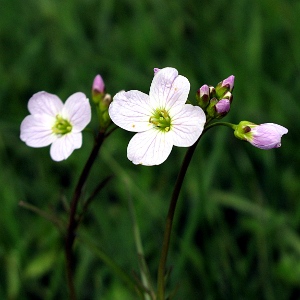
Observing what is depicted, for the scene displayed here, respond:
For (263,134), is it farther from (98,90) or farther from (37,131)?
(37,131)

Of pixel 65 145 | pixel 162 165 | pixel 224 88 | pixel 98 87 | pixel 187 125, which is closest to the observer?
pixel 187 125

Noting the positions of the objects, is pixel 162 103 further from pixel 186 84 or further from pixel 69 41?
pixel 69 41

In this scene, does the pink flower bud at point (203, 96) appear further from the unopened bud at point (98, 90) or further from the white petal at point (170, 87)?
the unopened bud at point (98, 90)

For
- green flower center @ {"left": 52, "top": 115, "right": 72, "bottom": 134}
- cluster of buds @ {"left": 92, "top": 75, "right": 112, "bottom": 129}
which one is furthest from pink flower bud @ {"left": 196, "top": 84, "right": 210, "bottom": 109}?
green flower center @ {"left": 52, "top": 115, "right": 72, "bottom": 134}

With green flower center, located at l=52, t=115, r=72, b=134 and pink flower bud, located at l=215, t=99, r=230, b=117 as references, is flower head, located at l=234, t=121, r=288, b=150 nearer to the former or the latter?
pink flower bud, located at l=215, t=99, r=230, b=117

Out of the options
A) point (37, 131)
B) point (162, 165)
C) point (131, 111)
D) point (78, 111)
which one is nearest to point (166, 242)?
point (131, 111)

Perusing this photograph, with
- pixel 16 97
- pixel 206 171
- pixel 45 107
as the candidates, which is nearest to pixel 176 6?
pixel 16 97
